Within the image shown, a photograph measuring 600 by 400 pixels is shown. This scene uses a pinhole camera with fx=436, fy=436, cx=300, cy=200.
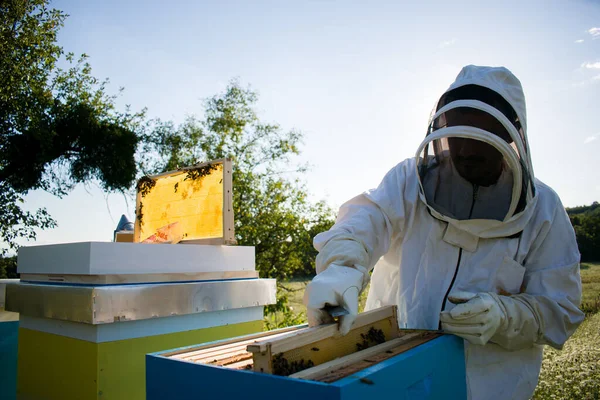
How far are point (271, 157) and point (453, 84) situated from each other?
7.25m

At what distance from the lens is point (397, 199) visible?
2115 millimetres

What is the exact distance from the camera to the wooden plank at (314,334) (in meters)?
1.08

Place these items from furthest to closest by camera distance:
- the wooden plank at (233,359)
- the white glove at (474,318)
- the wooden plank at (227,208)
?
1. the wooden plank at (227,208)
2. the white glove at (474,318)
3. the wooden plank at (233,359)

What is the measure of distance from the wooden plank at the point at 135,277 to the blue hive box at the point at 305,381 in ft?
3.95

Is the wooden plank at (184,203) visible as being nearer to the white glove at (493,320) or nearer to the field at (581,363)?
the white glove at (493,320)

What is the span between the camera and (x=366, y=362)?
3.84ft

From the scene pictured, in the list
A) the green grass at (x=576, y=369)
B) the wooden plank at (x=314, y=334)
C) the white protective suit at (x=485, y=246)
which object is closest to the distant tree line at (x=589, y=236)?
the green grass at (x=576, y=369)

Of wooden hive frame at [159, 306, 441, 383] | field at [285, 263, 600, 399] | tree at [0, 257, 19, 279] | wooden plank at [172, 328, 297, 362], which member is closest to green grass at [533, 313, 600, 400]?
field at [285, 263, 600, 399]

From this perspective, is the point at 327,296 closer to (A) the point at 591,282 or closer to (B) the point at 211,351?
(B) the point at 211,351

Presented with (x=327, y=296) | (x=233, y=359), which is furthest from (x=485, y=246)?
(x=233, y=359)

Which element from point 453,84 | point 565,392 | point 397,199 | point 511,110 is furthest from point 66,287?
point 565,392

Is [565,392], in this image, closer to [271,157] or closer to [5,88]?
[271,157]

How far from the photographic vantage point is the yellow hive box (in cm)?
343

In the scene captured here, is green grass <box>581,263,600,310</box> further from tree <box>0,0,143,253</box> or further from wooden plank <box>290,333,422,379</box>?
tree <box>0,0,143,253</box>
